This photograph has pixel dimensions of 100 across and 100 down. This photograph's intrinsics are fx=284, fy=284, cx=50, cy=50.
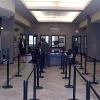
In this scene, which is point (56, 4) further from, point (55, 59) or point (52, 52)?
point (52, 52)

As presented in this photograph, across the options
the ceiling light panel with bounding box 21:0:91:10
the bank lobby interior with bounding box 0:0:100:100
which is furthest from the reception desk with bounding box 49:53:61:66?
the ceiling light panel with bounding box 21:0:91:10

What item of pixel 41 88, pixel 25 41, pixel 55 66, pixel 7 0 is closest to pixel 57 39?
pixel 25 41

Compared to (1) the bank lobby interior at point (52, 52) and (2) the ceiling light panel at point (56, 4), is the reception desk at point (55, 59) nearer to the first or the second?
(1) the bank lobby interior at point (52, 52)

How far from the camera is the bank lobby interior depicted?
362 inches

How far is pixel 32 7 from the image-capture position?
16.9 metres

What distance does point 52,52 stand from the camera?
20797 mm

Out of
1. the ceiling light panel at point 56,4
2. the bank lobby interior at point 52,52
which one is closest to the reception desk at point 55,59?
the bank lobby interior at point 52,52

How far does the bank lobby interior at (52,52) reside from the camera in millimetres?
9184

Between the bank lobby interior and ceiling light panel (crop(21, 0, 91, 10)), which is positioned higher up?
ceiling light panel (crop(21, 0, 91, 10))

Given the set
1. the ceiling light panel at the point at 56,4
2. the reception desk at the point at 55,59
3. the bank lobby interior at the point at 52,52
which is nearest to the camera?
the bank lobby interior at the point at 52,52

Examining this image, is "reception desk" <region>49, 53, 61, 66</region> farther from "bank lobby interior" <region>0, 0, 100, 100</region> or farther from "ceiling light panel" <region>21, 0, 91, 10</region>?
"ceiling light panel" <region>21, 0, 91, 10</region>

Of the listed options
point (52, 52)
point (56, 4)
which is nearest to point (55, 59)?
point (52, 52)

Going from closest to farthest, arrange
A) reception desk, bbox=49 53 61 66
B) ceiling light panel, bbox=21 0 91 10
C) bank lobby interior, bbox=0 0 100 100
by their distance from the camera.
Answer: bank lobby interior, bbox=0 0 100 100 < ceiling light panel, bbox=21 0 91 10 < reception desk, bbox=49 53 61 66

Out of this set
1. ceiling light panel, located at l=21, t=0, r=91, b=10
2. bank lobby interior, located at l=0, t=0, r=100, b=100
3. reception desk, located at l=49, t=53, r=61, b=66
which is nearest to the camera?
bank lobby interior, located at l=0, t=0, r=100, b=100
